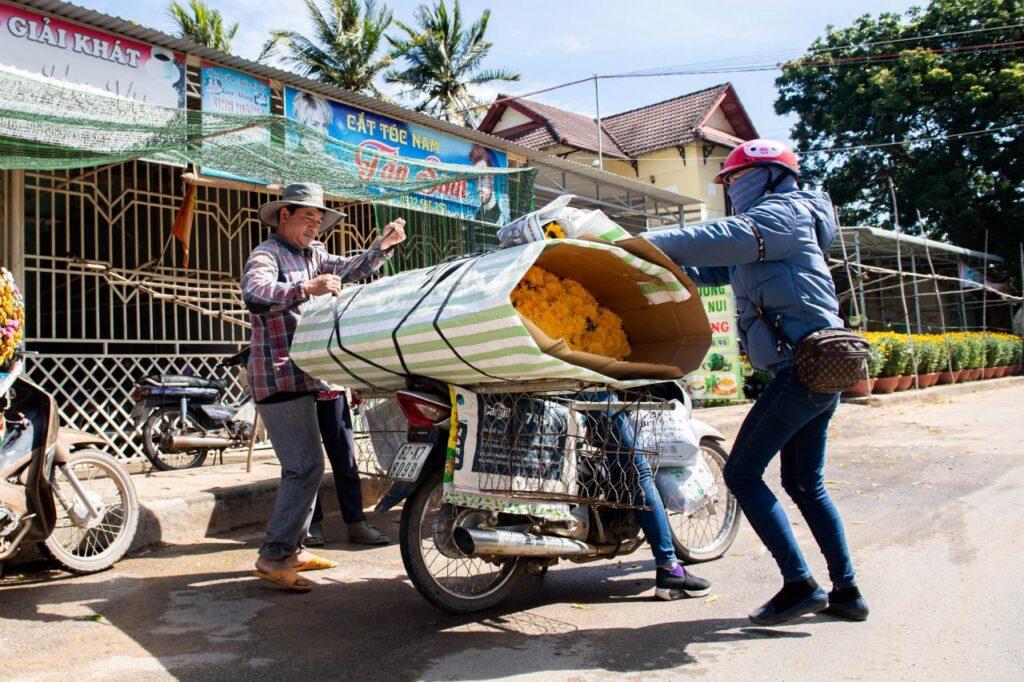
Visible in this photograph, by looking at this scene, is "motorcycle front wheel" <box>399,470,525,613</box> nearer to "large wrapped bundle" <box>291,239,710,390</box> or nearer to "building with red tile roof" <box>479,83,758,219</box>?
"large wrapped bundle" <box>291,239,710,390</box>

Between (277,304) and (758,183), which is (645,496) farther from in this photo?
(277,304)

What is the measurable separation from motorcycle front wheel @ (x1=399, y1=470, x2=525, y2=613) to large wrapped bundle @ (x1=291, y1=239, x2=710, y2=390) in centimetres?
55

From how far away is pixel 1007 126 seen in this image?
27641 millimetres

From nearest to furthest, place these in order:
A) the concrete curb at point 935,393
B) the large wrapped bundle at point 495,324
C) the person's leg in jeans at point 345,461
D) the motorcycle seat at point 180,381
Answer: the large wrapped bundle at point 495,324
the person's leg in jeans at point 345,461
the motorcycle seat at point 180,381
the concrete curb at point 935,393

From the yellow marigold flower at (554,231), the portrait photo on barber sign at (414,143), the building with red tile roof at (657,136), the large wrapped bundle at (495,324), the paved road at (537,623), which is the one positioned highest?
the building with red tile roof at (657,136)

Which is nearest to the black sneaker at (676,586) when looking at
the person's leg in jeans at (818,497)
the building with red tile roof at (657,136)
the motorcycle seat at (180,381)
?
the person's leg in jeans at (818,497)

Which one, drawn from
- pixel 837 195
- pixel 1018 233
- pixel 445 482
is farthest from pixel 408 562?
pixel 837 195

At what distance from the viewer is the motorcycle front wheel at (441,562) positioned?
Result: 3469 mm

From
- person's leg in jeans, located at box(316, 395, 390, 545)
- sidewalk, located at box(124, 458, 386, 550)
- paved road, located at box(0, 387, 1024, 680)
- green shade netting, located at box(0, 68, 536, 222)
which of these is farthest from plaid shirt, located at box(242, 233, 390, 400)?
green shade netting, located at box(0, 68, 536, 222)

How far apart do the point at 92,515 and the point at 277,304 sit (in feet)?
5.06

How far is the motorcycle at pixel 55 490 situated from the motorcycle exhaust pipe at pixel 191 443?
2830mm

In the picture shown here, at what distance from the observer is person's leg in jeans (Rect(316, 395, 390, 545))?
188 inches

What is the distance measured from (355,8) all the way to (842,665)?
91.1ft

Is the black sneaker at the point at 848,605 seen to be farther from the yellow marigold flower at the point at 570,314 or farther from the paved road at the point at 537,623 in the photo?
the yellow marigold flower at the point at 570,314
